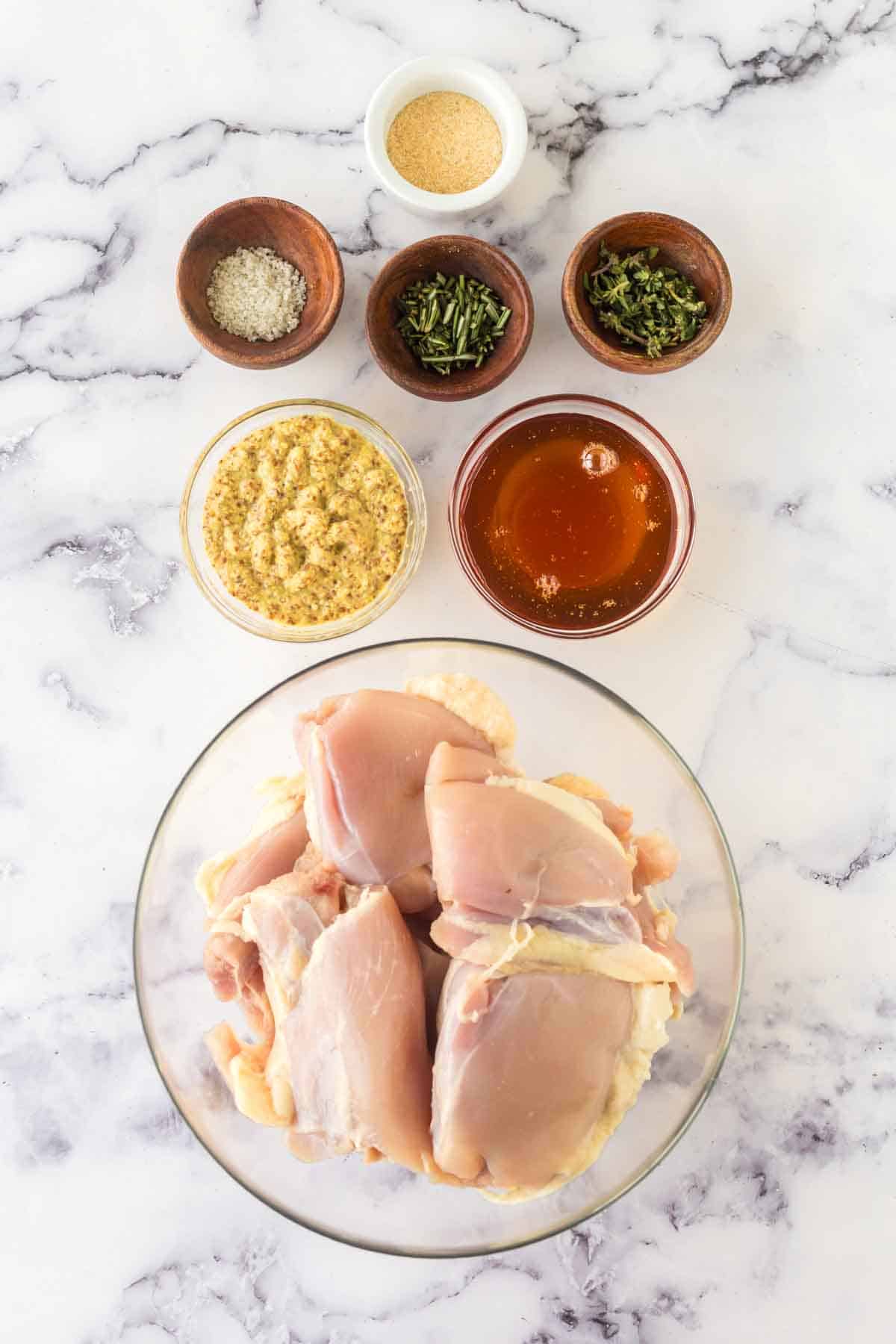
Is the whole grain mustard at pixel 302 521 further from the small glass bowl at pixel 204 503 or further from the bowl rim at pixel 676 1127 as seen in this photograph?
the bowl rim at pixel 676 1127

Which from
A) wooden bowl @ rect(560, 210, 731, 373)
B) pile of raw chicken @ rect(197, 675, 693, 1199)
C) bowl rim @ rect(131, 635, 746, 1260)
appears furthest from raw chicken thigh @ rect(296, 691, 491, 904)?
wooden bowl @ rect(560, 210, 731, 373)

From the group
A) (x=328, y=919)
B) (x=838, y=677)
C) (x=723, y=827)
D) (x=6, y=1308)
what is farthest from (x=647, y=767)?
(x=6, y=1308)

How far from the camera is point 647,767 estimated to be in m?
1.82

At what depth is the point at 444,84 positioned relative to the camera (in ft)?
6.34

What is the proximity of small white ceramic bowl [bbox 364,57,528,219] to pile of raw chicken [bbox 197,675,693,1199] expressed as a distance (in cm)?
89

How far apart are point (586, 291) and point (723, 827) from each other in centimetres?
97

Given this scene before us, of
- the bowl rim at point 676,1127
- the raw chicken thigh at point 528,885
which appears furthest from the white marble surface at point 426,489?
the raw chicken thigh at point 528,885

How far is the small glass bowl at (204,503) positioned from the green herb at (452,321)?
0.16m

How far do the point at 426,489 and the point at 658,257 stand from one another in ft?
1.85

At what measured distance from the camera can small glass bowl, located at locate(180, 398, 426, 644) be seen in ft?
6.31

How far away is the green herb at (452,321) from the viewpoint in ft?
6.24

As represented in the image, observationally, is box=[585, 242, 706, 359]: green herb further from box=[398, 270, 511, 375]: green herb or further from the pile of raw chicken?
the pile of raw chicken

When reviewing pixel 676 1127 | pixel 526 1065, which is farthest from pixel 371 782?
Result: pixel 676 1127

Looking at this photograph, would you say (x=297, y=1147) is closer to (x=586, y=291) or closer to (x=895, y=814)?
(x=895, y=814)
